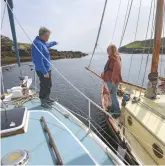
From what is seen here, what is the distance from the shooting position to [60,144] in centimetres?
297

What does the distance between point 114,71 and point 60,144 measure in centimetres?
383

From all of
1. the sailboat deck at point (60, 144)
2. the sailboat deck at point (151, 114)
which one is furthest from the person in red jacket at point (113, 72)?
the sailboat deck at point (60, 144)

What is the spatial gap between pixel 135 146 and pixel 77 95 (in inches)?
417

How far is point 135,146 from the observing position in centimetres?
516

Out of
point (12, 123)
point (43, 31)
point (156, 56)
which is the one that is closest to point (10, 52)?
point (156, 56)

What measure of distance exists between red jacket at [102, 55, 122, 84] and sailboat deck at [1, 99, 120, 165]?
288 cm

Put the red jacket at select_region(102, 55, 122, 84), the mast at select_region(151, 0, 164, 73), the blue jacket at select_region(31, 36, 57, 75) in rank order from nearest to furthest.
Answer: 1. the blue jacket at select_region(31, 36, 57, 75)
2. the red jacket at select_region(102, 55, 122, 84)
3. the mast at select_region(151, 0, 164, 73)

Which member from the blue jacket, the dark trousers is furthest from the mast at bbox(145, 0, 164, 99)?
the blue jacket

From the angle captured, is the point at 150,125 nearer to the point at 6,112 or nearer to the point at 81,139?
the point at 81,139

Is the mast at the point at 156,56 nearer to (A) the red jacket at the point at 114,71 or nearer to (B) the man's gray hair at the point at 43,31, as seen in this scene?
(A) the red jacket at the point at 114,71

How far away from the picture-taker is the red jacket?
6.17m

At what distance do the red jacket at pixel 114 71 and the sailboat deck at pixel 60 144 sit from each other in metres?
2.88

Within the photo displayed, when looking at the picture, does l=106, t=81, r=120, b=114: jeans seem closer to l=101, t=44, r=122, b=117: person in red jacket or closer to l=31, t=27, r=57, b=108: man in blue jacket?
l=101, t=44, r=122, b=117: person in red jacket

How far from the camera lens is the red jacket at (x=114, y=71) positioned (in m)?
6.17
